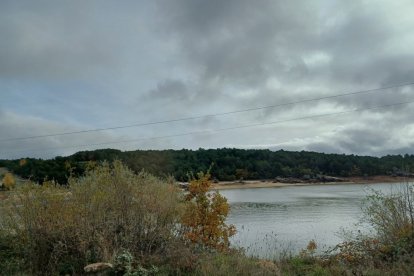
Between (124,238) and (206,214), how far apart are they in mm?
5132

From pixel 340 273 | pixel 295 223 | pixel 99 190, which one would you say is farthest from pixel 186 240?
pixel 295 223

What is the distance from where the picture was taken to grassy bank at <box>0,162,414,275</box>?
895 centimetres

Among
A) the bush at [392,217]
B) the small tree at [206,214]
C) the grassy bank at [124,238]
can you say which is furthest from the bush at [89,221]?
the bush at [392,217]

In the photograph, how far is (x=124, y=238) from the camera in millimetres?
10172

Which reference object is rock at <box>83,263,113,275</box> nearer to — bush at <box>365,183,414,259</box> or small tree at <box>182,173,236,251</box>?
small tree at <box>182,173,236,251</box>

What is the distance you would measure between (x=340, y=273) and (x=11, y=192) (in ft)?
27.8

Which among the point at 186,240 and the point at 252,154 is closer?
the point at 186,240

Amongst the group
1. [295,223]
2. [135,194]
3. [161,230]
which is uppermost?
[135,194]

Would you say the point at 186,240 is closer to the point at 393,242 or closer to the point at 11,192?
the point at 11,192

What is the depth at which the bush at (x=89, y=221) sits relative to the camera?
978 centimetres

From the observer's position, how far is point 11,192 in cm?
1119

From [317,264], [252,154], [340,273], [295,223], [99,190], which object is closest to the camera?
[340,273]

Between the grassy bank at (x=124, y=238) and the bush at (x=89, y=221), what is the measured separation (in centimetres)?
2

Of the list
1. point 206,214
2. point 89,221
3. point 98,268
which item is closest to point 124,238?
point 89,221
